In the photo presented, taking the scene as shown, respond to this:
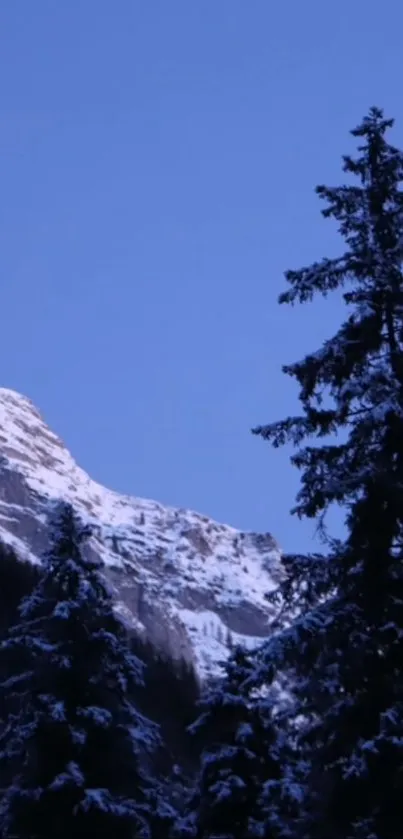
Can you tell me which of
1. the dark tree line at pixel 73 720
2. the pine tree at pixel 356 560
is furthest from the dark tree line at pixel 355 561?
the dark tree line at pixel 73 720

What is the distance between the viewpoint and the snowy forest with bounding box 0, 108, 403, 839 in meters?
18.0

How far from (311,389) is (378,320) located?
1368 millimetres

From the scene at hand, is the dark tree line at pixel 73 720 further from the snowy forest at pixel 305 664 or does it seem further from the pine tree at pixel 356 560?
the pine tree at pixel 356 560

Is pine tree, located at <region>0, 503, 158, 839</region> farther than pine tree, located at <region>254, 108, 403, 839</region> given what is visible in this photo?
Yes

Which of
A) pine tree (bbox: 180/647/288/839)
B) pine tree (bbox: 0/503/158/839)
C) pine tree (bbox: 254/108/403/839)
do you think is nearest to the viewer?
pine tree (bbox: 254/108/403/839)

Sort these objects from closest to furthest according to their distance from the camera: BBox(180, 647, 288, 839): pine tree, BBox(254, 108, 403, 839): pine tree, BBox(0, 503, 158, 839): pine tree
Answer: BBox(254, 108, 403, 839): pine tree < BBox(0, 503, 158, 839): pine tree < BBox(180, 647, 288, 839): pine tree

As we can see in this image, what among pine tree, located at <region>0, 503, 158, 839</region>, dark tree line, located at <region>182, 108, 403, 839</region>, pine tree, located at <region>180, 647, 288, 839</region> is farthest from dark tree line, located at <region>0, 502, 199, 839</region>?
dark tree line, located at <region>182, 108, 403, 839</region>

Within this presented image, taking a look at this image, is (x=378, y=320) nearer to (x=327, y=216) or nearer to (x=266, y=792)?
(x=327, y=216)

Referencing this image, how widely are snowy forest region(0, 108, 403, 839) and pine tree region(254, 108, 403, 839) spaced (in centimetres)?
2

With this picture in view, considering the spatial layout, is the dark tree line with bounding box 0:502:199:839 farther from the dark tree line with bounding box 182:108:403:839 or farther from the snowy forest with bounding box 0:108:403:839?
the dark tree line with bounding box 182:108:403:839

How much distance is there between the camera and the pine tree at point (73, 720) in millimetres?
24672

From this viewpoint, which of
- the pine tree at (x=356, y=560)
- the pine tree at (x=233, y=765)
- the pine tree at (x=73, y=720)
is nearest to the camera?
the pine tree at (x=356, y=560)

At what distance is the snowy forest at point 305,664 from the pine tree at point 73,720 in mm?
33

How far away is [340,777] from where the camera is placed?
17750mm
